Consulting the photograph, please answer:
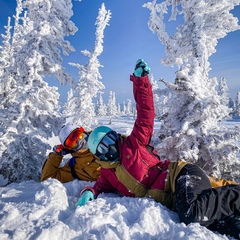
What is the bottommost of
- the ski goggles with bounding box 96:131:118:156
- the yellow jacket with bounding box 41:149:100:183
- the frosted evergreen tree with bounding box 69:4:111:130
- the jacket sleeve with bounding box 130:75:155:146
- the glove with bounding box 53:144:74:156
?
the yellow jacket with bounding box 41:149:100:183

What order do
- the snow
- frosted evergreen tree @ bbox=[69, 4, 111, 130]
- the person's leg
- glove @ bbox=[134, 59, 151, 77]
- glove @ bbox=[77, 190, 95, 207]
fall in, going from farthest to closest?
frosted evergreen tree @ bbox=[69, 4, 111, 130] → glove @ bbox=[77, 190, 95, 207] → glove @ bbox=[134, 59, 151, 77] → the person's leg → the snow

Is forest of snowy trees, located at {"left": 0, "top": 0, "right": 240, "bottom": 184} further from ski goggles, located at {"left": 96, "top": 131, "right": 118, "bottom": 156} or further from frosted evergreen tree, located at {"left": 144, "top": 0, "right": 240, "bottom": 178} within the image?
ski goggles, located at {"left": 96, "top": 131, "right": 118, "bottom": 156}

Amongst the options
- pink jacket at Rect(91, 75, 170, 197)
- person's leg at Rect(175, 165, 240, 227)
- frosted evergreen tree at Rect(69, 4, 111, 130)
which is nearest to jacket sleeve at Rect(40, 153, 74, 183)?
pink jacket at Rect(91, 75, 170, 197)

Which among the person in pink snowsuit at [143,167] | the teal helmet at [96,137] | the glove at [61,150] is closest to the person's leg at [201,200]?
the person in pink snowsuit at [143,167]

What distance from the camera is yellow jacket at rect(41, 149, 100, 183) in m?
5.65

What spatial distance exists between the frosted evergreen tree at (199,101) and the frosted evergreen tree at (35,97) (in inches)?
198

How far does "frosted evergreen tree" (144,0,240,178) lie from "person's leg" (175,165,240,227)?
2393 millimetres

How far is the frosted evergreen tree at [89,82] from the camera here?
22672mm

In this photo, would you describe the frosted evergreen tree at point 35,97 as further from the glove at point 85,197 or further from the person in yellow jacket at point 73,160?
the glove at point 85,197

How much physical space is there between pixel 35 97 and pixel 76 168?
4149mm

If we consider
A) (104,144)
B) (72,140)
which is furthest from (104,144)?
(72,140)

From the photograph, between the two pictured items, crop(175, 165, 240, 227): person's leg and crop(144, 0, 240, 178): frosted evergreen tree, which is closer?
crop(175, 165, 240, 227): person's leg

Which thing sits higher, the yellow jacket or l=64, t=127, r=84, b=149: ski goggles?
l=64, t=127, r=84, b=149: ski goggles

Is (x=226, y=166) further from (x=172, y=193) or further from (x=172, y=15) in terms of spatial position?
(x=172, y=15)
